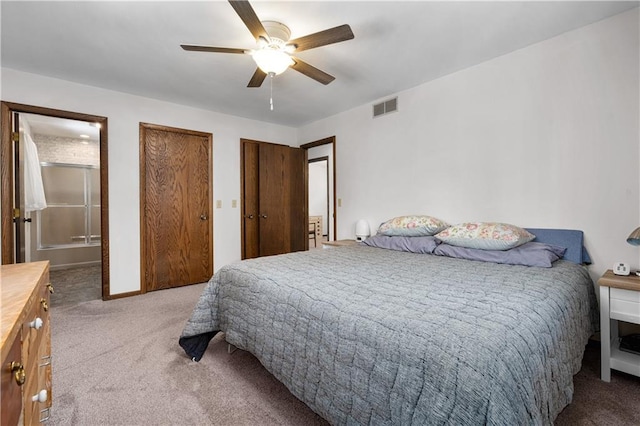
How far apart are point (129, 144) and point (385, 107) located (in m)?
3.06

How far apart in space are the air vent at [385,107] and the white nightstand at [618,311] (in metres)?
2.45

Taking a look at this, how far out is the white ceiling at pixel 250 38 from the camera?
1.88m

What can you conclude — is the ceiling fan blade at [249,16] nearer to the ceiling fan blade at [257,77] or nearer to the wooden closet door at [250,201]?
the ceiling fan blade at [257,77]

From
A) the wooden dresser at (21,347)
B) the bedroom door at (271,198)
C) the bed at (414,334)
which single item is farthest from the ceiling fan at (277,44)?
the bedroom door at (271,198)

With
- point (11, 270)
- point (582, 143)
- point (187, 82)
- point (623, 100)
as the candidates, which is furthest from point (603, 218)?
point (187, 82)

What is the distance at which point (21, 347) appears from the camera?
0.80 meters

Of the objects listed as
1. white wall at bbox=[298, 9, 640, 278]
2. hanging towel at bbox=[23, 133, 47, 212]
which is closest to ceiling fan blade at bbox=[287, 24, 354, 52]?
white wall at bbox=[298, 9, 640, 278]

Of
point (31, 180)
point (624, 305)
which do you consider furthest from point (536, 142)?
point (31, 180)

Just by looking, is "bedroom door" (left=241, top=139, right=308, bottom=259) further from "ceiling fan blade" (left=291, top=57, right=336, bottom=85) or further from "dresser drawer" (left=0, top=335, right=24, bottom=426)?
"dresser drawer" (left=0, top=335, right=24, bottom=426)

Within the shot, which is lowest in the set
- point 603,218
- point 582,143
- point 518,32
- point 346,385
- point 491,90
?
point 346,385

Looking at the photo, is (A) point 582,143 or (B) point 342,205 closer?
(A) point 582,143

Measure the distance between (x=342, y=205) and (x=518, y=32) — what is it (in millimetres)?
2565

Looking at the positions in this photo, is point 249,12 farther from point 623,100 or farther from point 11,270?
point 623,100

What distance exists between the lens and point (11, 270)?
1213 mm
